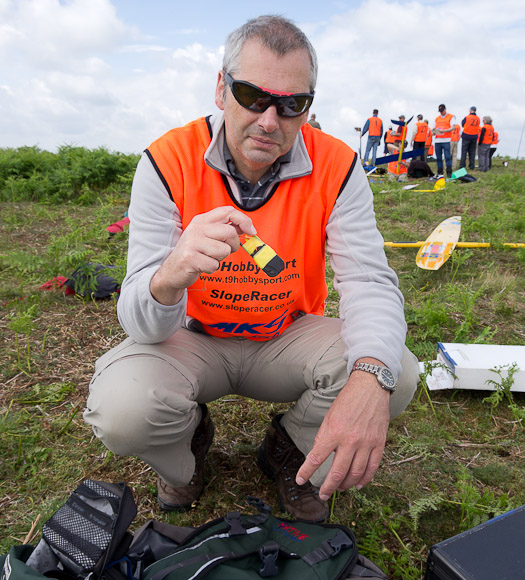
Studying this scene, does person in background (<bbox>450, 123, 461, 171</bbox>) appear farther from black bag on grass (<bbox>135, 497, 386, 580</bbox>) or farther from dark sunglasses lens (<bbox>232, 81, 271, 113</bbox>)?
black bag on grass (<bbox>135, 497, 386, 580</bbox>)

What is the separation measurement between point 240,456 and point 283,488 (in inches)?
13.9

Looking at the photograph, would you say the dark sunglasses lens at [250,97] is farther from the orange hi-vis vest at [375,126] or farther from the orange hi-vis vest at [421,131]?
the orange hi-vis vest at [421,131]

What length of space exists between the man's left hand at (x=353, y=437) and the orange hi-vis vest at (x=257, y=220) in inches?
22.4

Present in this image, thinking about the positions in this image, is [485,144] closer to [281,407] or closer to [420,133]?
[420,133]

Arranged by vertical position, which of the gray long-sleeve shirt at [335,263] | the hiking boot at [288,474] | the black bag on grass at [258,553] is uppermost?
the gray long-sleeve shirt at [335,263]

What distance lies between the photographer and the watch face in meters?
1.54

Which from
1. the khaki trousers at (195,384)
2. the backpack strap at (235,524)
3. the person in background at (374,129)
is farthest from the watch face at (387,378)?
the person in background at (374,129)

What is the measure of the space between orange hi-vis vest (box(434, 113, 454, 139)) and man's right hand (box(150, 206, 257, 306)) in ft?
51.8

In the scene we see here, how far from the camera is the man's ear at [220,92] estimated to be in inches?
74.8

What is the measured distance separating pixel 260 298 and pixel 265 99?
0.78 metres

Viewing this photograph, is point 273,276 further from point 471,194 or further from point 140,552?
point 471,194

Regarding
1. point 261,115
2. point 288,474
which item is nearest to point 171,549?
point 288,474

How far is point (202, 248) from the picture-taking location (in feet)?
4.65

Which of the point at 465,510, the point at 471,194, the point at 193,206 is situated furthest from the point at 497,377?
the point at 471,194
